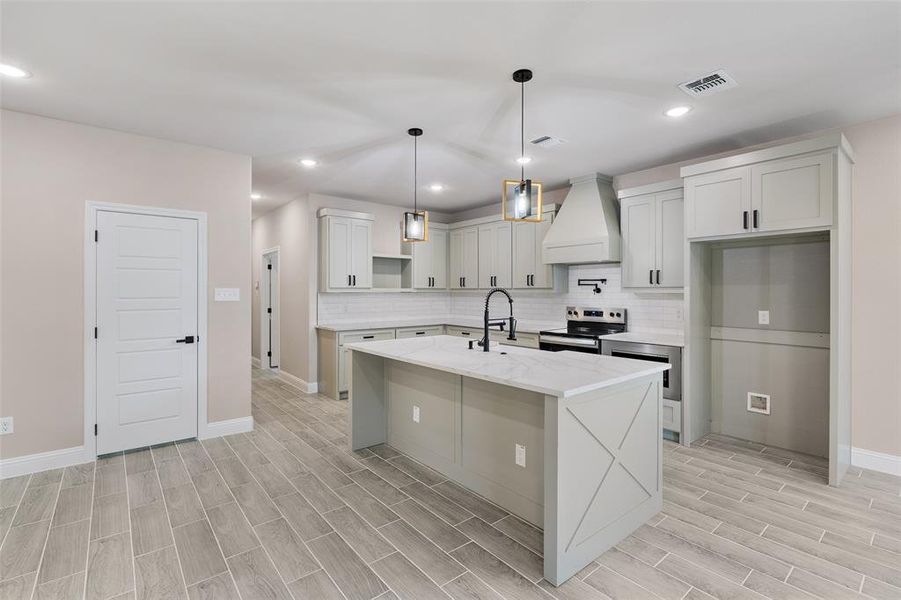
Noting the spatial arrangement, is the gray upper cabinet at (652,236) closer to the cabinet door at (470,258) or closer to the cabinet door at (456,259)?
the cabinet door at (470,258)

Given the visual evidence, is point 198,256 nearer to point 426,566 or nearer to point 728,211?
point 426,566

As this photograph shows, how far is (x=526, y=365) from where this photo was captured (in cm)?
271

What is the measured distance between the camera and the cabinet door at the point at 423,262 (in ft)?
22.1

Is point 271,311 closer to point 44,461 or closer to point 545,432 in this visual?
point 44,461

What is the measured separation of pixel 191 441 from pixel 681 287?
191 inches

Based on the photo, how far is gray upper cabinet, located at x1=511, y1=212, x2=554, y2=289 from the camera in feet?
18.0

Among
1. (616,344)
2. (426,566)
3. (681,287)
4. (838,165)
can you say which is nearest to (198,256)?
(426,566)

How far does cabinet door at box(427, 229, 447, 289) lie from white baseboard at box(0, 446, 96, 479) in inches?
183

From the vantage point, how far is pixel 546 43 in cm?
237

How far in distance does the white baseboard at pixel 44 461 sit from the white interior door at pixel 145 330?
122 mm

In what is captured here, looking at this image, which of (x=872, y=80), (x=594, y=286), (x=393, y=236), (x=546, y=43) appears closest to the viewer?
(x=546, y=43)

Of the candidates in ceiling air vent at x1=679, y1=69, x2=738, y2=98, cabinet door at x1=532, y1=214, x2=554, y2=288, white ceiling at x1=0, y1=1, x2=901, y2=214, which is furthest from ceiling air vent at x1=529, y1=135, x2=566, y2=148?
cabinet door at x1=532, y1=214, x2=554, y2=288

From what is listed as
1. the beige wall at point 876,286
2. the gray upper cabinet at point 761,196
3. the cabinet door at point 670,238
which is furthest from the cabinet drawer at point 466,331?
the beige wall at point 876,286

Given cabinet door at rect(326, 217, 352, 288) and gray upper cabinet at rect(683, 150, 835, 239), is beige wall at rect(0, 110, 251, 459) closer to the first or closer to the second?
cabinet door at rect(326, 217, 352, 288)
